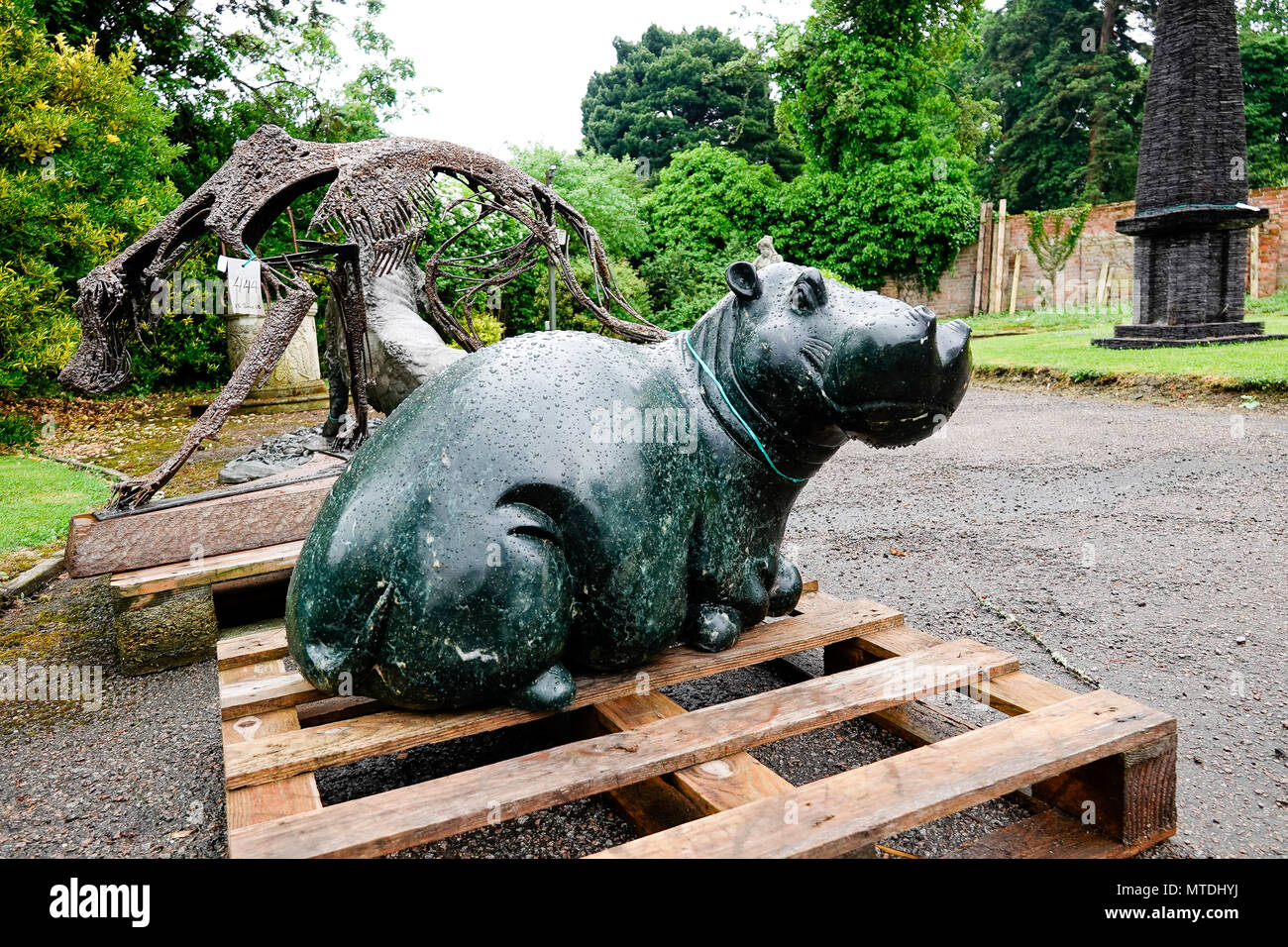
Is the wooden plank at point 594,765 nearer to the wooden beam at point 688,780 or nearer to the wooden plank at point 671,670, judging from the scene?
the wooden beam at point 688,780

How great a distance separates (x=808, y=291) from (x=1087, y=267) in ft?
65.2

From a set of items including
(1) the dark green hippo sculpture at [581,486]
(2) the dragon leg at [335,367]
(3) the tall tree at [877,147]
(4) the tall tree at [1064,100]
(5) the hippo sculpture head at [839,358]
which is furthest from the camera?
(4) the tall tree at [1064,100]

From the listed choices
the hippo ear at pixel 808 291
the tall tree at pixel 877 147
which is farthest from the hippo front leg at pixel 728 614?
the tall tree at pixel 877 147

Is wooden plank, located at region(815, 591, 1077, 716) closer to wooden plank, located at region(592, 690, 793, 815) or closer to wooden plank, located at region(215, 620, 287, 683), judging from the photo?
wooden plank, located at region(592, 690, 793, 815)

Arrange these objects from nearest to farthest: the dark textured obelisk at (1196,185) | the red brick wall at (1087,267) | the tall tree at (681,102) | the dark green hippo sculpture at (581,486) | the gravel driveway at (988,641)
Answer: the dark green hippo sculpture at (581,486), the gravel driveway at (988,641), the dark textured obelisk at (1196,185), the red brick wall at (1087,267), the tall tree at (681,102)

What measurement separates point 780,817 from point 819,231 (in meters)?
21.7

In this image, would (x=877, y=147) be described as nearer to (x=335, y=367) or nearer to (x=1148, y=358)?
(x=1148, y=358)

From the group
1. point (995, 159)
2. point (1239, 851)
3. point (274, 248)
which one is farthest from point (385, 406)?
point (995, 159)

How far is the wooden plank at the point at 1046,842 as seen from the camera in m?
1.91

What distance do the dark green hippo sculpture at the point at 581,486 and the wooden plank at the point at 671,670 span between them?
94 millimetres

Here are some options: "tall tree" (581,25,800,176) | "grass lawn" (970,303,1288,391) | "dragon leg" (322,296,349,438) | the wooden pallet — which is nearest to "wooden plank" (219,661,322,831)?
the wooden pallet

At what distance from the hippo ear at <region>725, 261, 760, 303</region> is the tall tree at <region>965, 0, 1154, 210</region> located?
27.9 metres

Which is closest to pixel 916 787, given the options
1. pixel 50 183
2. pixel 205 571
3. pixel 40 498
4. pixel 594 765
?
pixel 594 765

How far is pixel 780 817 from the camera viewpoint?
1.62m
